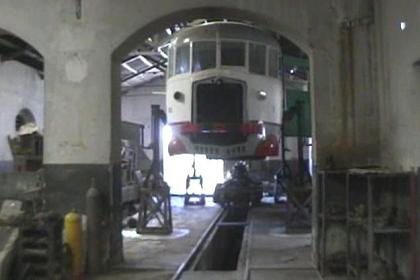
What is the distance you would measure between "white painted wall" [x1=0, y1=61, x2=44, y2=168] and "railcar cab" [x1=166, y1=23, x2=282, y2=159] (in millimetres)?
4367

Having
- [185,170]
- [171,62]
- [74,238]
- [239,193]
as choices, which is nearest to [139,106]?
[185,170]

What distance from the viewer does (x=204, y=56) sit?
10875mm

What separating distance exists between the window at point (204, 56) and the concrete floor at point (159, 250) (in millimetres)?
3145

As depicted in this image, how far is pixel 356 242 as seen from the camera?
6.06 metres

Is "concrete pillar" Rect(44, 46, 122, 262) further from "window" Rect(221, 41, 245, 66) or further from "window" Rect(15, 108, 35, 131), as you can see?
"window" Rect(15, 108, 35, 131)

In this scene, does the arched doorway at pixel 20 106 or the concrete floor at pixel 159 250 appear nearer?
the concrete floor at pixel 159 250

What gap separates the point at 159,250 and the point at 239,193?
6.42 meters

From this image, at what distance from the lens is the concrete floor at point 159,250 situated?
255 inches

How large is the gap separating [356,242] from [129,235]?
4704 mm

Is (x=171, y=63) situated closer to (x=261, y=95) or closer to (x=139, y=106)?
(x=261, y=95)

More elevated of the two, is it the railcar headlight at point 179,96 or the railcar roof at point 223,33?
the railcar roof at point 223,33

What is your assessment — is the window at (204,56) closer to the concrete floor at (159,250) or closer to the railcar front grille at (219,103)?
the railcar front grille at (219,103)

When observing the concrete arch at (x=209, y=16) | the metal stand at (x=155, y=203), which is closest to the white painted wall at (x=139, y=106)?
the metal stand at (x=155, y=203)

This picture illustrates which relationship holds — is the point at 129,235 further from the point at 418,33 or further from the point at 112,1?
the point at 418,33
